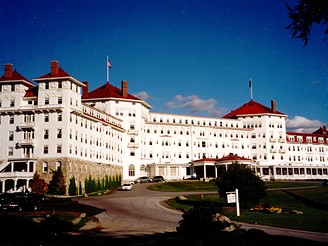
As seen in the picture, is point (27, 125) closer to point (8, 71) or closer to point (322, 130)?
point (8, 71)

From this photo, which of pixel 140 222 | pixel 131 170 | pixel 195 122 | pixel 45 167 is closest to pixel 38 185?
pixel 45 167

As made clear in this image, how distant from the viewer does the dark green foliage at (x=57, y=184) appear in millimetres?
63978

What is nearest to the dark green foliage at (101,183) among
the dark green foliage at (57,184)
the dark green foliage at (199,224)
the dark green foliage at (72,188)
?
the dark green foliage at (72,188)

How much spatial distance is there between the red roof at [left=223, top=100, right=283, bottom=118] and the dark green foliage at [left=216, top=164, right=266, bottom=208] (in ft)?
267

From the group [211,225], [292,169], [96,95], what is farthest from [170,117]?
[211,225]

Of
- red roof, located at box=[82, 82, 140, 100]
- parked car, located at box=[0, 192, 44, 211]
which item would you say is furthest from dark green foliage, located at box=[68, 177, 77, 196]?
red roof, located at box=[82, 82, 140, 100]

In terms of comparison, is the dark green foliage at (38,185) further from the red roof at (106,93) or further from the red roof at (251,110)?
the red roof at (251,110)

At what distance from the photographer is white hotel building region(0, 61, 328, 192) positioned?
6856cm

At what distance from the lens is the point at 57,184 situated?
2522 inches

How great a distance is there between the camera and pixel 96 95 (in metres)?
99.6

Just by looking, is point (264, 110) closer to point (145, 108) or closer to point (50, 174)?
point (145, 108)

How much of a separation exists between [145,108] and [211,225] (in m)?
87.6

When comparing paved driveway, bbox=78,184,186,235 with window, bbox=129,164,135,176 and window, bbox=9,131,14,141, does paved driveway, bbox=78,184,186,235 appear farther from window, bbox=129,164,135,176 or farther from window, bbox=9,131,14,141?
window, bbox=129,164,135,176

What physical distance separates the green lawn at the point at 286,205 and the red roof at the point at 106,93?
26.5 metres
